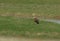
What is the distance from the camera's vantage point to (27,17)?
28.2 meters

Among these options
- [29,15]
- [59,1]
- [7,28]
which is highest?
[59,1]

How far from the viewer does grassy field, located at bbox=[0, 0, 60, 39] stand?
18.1 metres

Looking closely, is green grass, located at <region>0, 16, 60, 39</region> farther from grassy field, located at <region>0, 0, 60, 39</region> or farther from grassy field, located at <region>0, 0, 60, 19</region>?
grassy field, located at <region>0, 0, 60, 19</region>

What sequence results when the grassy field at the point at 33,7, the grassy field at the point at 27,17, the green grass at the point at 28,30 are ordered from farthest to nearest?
1. the grassy field at the point at 33,7
2. the grassy field at the point at 27,17
3. the green grass at the point at 28,30

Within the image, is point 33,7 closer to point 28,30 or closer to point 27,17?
point 27,17

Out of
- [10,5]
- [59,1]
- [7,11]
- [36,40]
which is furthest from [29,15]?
[36,40]

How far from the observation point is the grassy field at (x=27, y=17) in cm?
1808

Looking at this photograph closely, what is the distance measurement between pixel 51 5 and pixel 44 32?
18.2 metres

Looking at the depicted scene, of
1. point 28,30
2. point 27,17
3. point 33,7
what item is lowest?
point 28,30

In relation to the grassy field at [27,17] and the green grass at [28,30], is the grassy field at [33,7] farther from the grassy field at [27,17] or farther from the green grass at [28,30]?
the green grass at [28,30]

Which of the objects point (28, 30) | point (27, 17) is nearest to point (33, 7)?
point (27, 17)

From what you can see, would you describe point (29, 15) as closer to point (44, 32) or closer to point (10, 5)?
point (10, 5)

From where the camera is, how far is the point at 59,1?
38.1 m

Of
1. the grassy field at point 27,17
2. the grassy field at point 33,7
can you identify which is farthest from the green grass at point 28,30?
the grassy field at point 33,7
